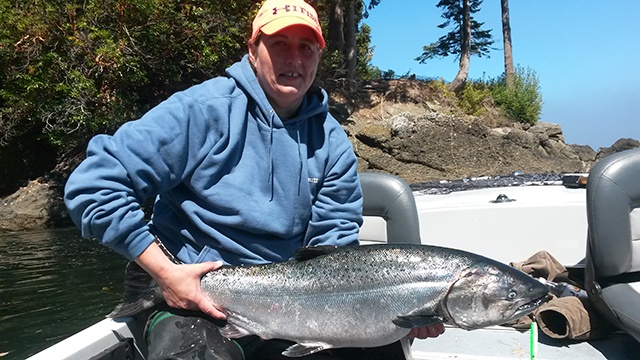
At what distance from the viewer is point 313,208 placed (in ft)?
9.78

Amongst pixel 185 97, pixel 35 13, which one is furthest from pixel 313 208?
pixel 35 13

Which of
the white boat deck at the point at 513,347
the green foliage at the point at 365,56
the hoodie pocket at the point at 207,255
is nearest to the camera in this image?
the hoodie pocket at the point at 207,255

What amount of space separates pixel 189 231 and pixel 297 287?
0.63 metres

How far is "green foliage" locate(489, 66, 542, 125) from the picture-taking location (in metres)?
26.1

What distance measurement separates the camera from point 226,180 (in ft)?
8.68

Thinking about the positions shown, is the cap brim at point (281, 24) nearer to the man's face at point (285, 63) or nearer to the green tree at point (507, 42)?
the man's face at point (285, 63)

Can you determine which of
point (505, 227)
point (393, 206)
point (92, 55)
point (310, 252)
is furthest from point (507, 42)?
point (310, 252)

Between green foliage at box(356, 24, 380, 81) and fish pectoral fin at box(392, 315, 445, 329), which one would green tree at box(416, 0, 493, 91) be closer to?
green foliage at box(356, 24, 380, 81)

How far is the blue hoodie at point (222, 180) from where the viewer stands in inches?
92.3

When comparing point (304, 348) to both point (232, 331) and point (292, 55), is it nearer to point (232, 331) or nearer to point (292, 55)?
point (232, 331)

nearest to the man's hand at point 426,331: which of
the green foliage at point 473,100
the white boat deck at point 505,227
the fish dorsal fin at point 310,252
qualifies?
the fish dorsal fin at point 310,252

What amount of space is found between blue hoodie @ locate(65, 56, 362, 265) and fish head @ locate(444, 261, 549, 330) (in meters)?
0.77

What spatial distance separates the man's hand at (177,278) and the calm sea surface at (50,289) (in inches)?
187

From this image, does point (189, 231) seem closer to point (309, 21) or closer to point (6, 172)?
point (309, 21)
